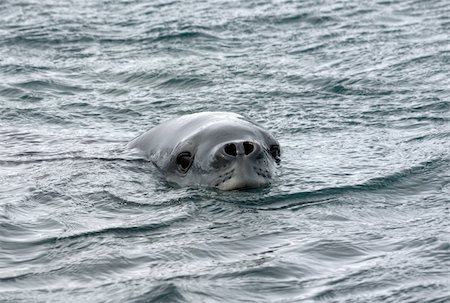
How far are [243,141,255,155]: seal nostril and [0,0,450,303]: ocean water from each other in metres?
0.33

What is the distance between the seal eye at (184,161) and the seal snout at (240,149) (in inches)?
18.1

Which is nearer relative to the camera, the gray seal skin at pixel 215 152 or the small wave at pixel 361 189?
the small wave at pixel 361 189

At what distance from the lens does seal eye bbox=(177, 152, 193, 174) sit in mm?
9141

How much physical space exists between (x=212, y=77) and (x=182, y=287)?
760 centimetres

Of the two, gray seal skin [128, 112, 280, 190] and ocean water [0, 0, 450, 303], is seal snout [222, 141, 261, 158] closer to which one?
gray seal skin [128, 112, 280, 190]

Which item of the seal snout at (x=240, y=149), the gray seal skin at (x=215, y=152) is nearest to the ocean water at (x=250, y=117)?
the gray seal skin at (x=215, y=152)

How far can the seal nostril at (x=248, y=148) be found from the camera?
28.7 feet

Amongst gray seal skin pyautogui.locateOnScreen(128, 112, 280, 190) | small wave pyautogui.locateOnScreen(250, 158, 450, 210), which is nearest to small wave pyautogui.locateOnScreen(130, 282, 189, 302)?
small wave pyautogui.locateOnScreen(250, 158, 450, 210)

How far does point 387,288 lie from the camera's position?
657 cm

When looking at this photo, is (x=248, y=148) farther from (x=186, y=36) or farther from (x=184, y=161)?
(x=186, y=36)

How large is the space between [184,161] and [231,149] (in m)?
0.59

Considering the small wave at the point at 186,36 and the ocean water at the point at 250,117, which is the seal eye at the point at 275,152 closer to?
the ocean water at the point at 250,117

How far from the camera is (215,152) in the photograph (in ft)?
28.9

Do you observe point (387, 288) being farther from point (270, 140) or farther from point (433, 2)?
point (433, 2)
